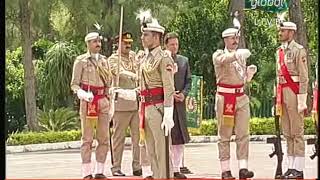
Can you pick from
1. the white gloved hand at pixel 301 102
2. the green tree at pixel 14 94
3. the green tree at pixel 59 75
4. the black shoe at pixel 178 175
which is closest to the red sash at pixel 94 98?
the black shoe at pixel 178 175

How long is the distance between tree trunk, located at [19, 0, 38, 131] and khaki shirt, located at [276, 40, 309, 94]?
29.5ft

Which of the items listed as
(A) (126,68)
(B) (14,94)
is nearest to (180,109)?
(A) (126,68)

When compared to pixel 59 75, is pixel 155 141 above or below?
below

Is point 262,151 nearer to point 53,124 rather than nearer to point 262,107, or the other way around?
point 53,124

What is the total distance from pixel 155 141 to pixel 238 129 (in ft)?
4.19

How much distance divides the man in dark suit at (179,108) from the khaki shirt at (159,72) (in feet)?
5.06

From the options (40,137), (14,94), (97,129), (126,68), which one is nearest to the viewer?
(97,129)

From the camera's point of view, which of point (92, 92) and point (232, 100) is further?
point (92, 92)

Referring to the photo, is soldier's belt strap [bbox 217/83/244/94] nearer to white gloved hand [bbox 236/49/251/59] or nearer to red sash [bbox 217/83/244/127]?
red sash [bbox 217/83/244/127]

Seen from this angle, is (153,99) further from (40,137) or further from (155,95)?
(40,137)

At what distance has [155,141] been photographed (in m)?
6.58

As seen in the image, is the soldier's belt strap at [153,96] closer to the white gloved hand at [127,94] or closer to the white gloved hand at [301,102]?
the white gloved hand at [127,94]
